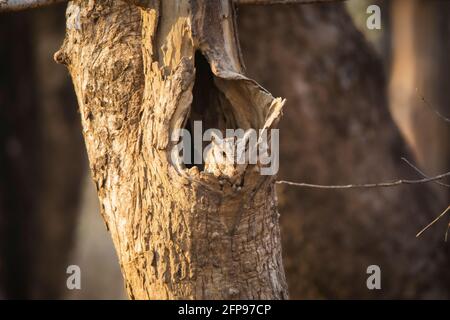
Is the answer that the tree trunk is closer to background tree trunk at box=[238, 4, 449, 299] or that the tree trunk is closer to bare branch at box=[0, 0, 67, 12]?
background tree trunk at box=[238, 4, 449, 299]

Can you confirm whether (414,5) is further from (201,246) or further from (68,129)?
(201,246)

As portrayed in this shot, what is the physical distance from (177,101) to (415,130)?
7.24 m

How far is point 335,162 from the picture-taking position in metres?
4.60

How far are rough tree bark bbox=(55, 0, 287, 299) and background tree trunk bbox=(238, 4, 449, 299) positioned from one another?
225 cm

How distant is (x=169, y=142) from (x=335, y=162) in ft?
8.42

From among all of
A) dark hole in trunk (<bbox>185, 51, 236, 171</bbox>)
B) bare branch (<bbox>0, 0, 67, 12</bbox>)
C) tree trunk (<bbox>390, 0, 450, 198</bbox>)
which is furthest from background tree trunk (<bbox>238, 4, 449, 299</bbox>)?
tree trunk (<bbox>390, 0, 450, 198</bbox>)

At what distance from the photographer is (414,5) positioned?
9.32 m

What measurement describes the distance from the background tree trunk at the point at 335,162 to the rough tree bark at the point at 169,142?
2.25m

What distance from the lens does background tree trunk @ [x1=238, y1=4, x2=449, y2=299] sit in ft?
15.0

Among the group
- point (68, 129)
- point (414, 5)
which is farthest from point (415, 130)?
point (68, 129)

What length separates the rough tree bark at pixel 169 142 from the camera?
215cm

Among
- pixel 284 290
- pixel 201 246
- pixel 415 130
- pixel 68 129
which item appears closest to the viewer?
pixel 201 246

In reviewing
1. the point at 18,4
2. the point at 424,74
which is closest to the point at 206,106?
the point at 18,4

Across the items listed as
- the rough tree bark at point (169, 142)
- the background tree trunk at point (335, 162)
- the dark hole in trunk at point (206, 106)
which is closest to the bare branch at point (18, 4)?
the rough tree bark at point (169, 142)
